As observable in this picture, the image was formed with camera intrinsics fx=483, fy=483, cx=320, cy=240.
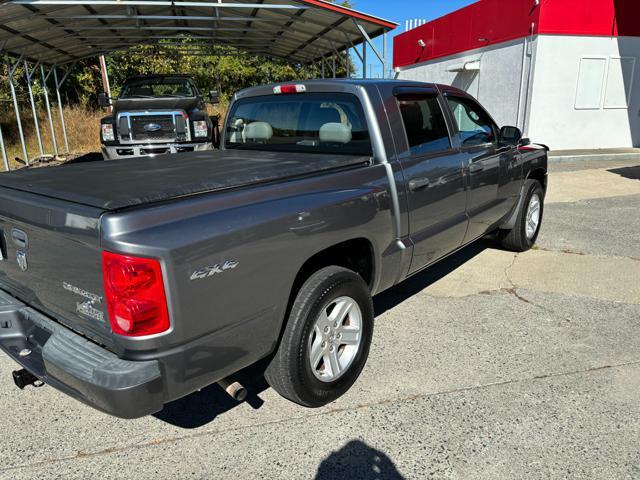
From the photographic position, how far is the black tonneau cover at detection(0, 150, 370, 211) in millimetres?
2188

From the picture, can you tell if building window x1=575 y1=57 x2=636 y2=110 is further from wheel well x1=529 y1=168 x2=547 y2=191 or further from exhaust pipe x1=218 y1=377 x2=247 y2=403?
exhaust pipe x1=218 y1=377 x2=247 y2=403

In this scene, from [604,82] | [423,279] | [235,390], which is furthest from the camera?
[604,82]

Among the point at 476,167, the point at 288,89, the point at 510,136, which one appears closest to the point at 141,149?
the point at 288,89

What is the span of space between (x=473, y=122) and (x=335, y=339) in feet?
9.75

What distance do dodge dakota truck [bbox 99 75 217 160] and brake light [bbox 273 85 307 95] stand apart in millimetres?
5786

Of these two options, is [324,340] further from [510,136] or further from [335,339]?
[510,136]

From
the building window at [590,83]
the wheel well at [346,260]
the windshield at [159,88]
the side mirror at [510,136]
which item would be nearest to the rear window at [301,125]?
the wheel well at [346,260]

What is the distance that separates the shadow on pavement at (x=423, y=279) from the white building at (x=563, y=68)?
32.9 feet

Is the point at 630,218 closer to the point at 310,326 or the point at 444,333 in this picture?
the point at 444,333

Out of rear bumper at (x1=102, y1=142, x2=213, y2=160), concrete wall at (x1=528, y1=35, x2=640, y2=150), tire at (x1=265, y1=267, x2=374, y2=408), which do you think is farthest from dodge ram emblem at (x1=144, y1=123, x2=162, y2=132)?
concrete wall at (x1=528, y1=35, x2=640, y2=150)

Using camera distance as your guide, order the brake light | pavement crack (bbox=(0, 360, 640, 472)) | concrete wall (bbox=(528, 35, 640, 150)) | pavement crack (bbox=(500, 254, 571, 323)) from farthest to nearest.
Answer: concrete wall (bbox=(528, 35, 640, 150)), pavement crack (bbox=(500, 254, 571, 323)), the brake light, pavement crack (bbox=(0, 360, 640, 472))

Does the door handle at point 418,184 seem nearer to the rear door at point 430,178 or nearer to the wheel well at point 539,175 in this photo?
the rear door at point 430,178

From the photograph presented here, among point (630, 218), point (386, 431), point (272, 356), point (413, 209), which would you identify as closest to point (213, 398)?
point (272, 356)

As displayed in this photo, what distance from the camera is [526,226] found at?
5.57 metres
